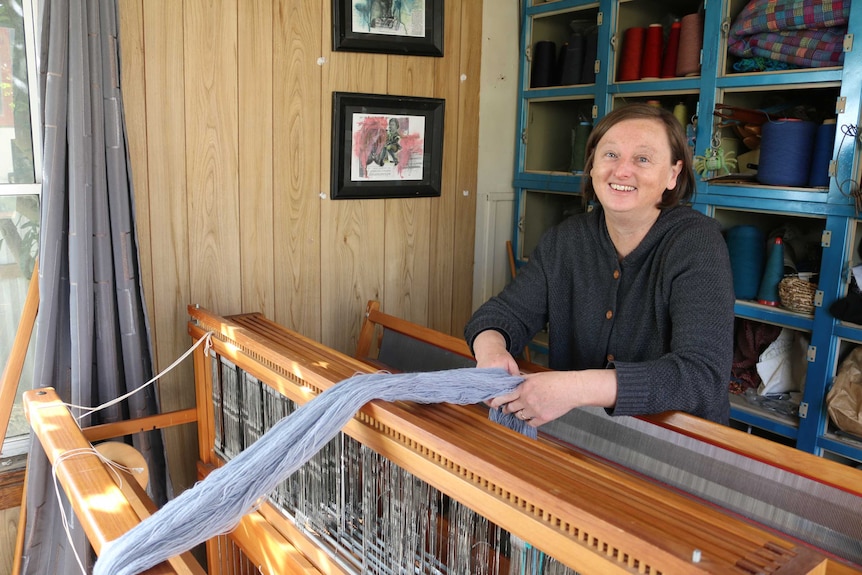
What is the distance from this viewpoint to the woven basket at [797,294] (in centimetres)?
230

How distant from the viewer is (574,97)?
2859 mm

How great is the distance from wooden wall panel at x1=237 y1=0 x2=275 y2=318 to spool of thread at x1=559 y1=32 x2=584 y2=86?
120 cm

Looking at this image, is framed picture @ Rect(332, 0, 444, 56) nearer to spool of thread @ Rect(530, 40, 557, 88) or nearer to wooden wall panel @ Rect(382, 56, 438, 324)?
wooden wall panel @ Rect(382, 56, 438, 324)

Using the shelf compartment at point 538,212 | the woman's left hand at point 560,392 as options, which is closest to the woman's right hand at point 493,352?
the woman's left hand at point 560,392

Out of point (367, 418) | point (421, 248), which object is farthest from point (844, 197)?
point (367, 418)

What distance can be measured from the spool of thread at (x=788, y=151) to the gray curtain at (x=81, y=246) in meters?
1.91

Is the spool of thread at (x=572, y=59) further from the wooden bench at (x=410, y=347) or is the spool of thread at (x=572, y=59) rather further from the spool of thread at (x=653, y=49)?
the wooden bench at (x=410, y=347)

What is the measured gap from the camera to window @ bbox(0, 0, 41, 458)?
1.92 metres

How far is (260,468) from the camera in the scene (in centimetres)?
109

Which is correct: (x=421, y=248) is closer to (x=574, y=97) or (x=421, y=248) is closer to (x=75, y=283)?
(x=574, y=97)

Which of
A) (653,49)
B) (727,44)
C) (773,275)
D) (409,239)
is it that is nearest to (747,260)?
(773,275)

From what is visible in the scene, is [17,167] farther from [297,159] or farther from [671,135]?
[671,135]

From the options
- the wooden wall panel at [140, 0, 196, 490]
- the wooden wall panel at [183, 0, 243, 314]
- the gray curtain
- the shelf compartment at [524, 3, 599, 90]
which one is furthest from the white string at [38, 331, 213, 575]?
the shelf compartment at [524, 3, 599, 90]

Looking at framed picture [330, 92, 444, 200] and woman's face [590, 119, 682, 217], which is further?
framed picture [330, 92, 444, 200]
